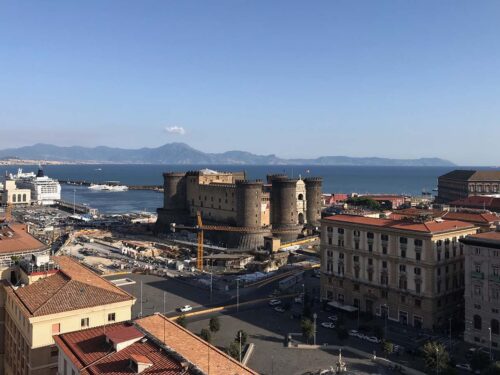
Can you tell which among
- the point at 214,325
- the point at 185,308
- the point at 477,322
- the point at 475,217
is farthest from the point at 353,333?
the point at 475,217

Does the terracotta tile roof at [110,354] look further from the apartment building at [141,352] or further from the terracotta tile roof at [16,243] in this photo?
the terracotta tile roof at [16,243]

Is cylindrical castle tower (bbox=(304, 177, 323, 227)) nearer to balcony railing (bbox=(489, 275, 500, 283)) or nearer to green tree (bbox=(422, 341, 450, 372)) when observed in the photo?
balcony railing (bbox=(489, 275, 500, 283))

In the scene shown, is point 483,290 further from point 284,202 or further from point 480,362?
point 284,202

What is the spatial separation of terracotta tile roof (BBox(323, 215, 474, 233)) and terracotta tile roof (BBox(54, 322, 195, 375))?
32827mm

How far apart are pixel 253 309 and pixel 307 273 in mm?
18228

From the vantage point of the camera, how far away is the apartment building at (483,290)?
141 feet

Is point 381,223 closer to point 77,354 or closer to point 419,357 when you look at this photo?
point 419,357

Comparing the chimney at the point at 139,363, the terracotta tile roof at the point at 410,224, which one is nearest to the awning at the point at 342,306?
the terracotta tile roof at the point at 410,224

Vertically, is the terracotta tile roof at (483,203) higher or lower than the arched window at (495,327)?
higher

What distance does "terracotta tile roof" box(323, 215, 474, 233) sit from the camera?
4931 centimetres

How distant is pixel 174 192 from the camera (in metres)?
113

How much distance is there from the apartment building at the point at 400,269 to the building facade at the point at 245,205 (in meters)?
38.8

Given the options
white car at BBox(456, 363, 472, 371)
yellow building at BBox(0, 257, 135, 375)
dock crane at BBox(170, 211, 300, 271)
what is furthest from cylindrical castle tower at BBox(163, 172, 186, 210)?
white car at BBox(456, 363, 472, 371)

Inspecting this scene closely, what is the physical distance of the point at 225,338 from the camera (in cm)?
4447
